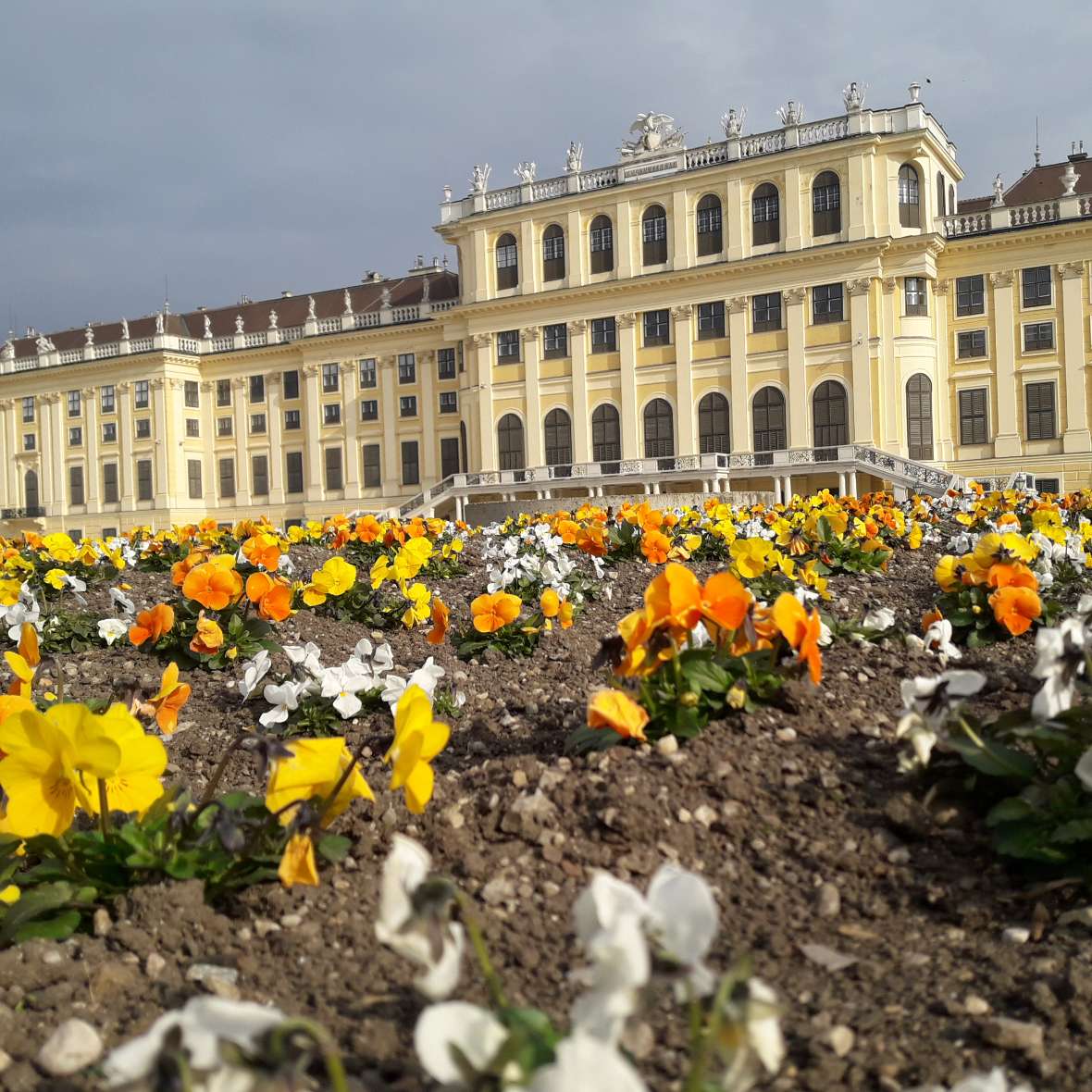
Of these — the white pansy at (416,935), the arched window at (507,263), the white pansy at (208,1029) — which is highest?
the arched window at (507,263)

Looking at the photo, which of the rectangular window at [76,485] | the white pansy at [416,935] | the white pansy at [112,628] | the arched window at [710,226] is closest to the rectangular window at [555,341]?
the arched window at [710,226]

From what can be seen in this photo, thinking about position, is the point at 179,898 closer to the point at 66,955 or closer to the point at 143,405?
the point at 66,955

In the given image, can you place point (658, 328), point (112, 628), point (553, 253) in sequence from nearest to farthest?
point (112, 628) < point (658, 328) < point (553, 253)

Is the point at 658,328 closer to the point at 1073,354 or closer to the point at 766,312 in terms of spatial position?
the point at 766,312

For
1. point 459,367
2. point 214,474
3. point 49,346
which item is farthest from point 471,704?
point 49,346

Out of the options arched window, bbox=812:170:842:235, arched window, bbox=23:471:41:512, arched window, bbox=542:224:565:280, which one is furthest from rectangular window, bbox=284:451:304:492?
arched window, bbox=812:170:842:235

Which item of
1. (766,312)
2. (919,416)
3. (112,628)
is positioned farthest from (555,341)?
(112,628)

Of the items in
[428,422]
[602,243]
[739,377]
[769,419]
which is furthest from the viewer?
[428,422]

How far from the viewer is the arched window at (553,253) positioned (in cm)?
4788

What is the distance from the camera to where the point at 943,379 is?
42094 millimetres

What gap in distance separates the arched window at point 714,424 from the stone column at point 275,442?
24351mm

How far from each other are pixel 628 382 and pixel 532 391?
15.3 feet

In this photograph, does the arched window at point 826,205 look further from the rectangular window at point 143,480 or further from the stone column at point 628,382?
the rectangular window at point 143,480

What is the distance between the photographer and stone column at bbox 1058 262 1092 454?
39.7 metres
